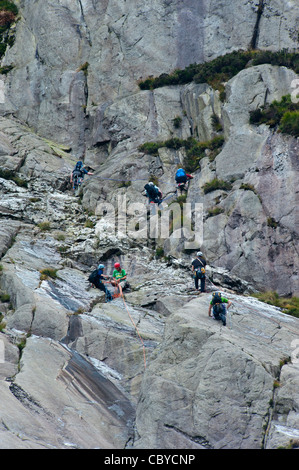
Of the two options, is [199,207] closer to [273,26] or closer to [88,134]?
[88,134]

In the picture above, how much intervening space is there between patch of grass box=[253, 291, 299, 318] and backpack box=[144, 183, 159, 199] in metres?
8.58

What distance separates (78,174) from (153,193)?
6450 mm

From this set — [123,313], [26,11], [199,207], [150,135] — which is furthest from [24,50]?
[123,313]

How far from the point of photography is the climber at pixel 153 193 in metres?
29.5

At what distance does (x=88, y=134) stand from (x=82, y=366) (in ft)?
78.3

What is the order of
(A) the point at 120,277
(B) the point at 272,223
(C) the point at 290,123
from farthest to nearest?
(C) the point at 290,123, (B) the point at 272,223, (A) the point at 120,277

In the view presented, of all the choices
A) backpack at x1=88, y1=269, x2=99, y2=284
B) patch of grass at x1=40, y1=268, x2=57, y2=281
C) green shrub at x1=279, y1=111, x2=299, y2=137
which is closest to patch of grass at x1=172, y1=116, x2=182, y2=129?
green shrub at x1=279, y1=111, x2=299, y2=137

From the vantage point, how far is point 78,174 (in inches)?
1337

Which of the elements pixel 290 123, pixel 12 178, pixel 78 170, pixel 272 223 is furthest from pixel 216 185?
pixel 12 178

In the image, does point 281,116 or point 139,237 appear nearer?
point 139,237

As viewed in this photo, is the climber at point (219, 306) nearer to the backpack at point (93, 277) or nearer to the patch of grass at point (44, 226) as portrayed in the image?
the backpack at point (93, 277)

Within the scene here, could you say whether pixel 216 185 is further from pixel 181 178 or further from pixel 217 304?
pixel 217 304

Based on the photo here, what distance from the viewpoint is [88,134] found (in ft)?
129

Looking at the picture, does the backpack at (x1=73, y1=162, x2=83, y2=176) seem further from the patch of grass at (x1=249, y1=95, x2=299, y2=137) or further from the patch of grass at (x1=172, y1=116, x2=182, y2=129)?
the patch of grass at (x1=249, y1=95, x2=299, y2=137)
